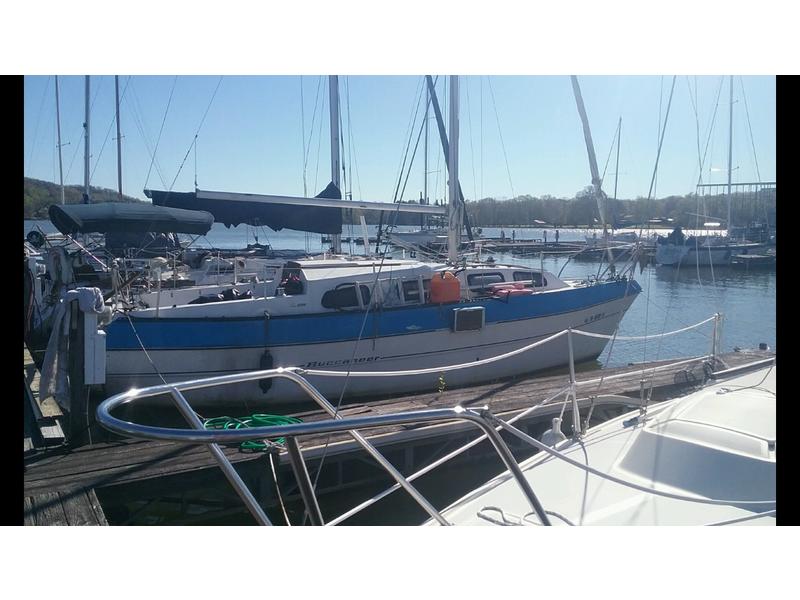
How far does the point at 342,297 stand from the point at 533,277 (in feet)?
12.5

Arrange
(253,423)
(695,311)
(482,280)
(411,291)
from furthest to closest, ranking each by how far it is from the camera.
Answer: (695,311) → (482,280) → (411,291) → (253,423)

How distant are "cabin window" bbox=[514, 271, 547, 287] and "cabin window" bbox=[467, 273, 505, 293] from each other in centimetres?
54

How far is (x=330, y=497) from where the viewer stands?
620 cm

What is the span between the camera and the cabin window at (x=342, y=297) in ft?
29.7

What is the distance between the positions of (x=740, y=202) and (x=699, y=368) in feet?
9.21

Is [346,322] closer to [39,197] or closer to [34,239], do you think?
[39,197]

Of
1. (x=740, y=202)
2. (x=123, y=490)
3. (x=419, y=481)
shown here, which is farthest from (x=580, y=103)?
(x=123, y=490)

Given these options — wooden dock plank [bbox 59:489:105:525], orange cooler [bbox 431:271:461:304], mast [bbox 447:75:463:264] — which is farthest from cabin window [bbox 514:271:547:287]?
wooden dock plank [bbox 59:489:105:525]

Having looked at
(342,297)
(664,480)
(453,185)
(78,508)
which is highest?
(453,185)

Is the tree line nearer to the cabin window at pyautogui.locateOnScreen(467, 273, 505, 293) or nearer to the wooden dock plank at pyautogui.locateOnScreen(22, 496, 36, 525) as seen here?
the cabin window at pyautogui.locateOnScreen(467, 273, 505, 293)

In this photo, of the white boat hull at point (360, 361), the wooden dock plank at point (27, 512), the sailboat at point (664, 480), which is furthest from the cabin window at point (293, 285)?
the sailboat at point (664, 480)

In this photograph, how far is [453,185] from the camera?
9930 millimetres

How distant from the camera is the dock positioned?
15.7 ft

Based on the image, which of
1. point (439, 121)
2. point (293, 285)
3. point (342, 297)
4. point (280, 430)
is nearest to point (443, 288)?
point (342, 297)
